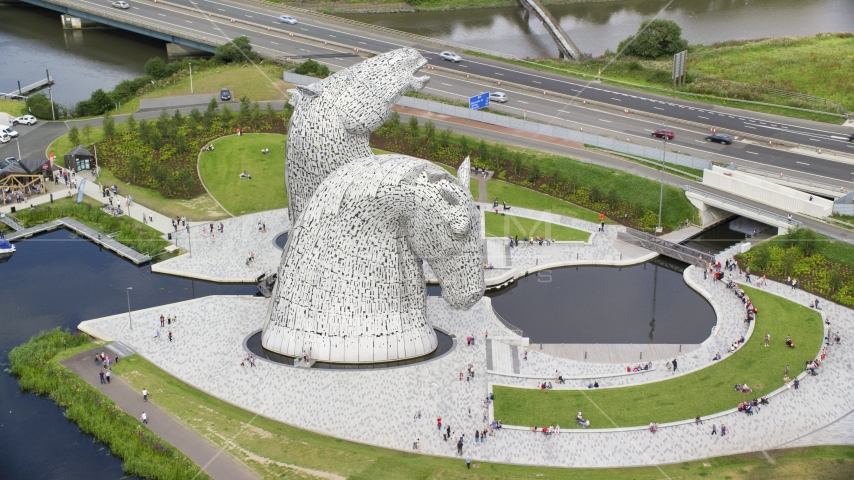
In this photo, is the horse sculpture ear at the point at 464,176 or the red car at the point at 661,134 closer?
the horse sculpture ear at the point at 464,176

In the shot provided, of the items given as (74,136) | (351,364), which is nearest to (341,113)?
(351,364)

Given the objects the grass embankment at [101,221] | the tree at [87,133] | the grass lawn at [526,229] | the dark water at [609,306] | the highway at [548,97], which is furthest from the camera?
the tree at [87,133]

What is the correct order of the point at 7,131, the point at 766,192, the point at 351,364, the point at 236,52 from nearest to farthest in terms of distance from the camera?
1. the point at 351,364
2. the point at 766,192
3. the point at 7,131
4. the point at 236,52

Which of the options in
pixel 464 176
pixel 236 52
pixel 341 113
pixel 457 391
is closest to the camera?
pixel 464 176

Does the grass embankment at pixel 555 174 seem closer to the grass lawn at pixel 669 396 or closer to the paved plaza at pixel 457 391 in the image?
the paved plaza at pixel 457 391

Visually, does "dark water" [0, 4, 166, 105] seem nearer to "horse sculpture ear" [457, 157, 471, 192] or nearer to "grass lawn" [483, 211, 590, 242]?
"grass lawn" [483, 211, 590, 242]

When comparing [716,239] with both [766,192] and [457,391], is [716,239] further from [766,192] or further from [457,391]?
[457,391]

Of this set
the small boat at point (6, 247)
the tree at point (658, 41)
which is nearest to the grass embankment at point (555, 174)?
the tree at point (658, 41)
